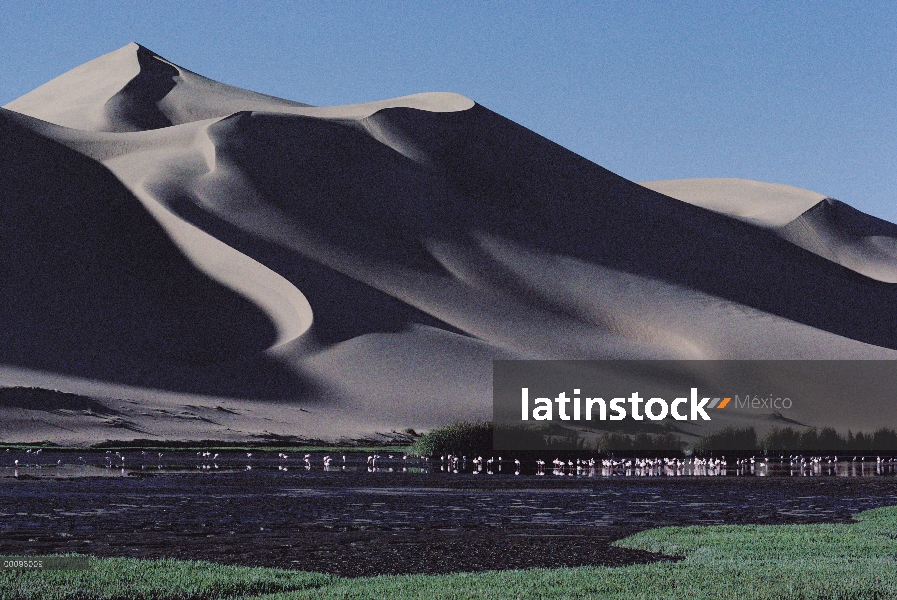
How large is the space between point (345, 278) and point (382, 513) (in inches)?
4368

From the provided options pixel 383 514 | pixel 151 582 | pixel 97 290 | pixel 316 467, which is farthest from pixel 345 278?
pixel 151 582

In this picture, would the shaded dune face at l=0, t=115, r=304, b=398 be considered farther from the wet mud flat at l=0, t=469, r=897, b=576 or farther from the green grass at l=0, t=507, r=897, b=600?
the green grass at l=0, t=507, r=897, b=600

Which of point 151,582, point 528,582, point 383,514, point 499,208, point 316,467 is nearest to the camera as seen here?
point 151,582

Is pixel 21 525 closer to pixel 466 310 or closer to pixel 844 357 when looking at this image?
pixel 466 310

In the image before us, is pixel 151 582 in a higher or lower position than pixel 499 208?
lower

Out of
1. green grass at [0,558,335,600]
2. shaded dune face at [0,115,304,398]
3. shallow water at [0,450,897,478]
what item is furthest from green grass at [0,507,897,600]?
shaded dune face at [0,115,304,398]

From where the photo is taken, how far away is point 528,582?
24031 mm

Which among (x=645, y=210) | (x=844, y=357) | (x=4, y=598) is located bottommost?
(x=4, y=598)

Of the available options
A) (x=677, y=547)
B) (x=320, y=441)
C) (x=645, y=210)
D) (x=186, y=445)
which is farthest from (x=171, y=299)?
(x=677, y=547)

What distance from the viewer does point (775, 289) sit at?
183m

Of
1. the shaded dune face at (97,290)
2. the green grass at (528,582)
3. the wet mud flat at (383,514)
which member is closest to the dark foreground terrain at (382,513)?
the wet mud flat at (383,514)

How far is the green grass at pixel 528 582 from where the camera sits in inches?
890

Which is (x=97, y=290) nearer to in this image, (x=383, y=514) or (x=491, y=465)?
(x=491, y=465)

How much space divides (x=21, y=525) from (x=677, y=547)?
50.8 feet
